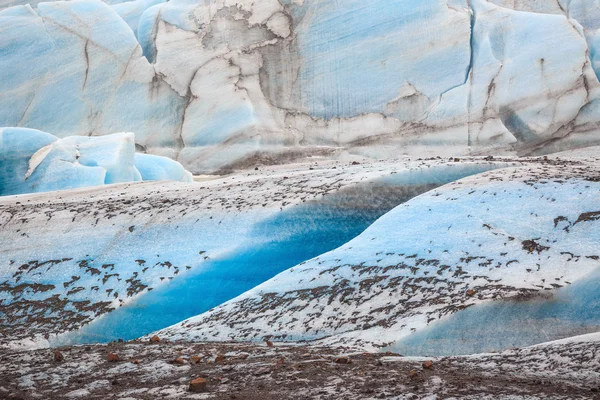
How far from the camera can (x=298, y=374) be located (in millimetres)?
4543

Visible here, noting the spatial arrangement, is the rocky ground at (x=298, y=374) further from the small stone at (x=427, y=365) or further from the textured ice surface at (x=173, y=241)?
the textured ice surface at (x=173, y=241)

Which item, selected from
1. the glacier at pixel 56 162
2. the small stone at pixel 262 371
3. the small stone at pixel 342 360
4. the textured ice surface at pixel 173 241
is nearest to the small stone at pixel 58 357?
the small stone at pixel 262 371

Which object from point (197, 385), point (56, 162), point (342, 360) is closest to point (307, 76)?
point (56, 162)

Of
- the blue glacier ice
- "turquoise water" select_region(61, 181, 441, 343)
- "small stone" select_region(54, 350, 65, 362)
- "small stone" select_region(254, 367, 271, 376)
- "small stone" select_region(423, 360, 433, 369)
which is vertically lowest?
the blue glacier ice

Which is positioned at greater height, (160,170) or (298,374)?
(298,374)

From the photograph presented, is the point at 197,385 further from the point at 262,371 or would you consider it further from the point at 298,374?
the point at 298,374

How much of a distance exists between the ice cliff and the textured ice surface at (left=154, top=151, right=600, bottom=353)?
9190 mm

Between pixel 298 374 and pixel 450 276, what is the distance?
2.67m

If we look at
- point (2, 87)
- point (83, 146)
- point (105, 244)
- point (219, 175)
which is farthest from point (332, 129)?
point (105, 244)

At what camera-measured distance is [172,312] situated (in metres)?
8.42

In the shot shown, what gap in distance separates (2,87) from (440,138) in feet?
35.2

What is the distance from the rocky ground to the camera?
4.09 m

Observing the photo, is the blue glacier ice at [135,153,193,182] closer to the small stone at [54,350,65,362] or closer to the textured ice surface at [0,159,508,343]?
the textured ice surface at [0,159,508,343]

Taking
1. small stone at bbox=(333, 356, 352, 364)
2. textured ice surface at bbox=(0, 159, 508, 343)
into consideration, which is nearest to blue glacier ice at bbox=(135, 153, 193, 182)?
textured ice surface at bbox=(0, 159, 508, 343)
